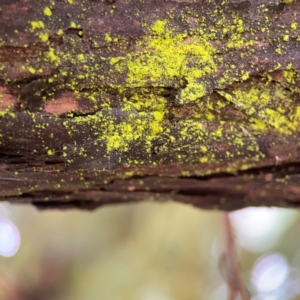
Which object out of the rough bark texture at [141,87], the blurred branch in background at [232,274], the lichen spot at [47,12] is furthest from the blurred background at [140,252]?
the lichen spot at [47,12]

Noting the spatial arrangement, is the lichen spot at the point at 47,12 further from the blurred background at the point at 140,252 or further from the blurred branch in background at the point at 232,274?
the blurred background at the point at 140,252

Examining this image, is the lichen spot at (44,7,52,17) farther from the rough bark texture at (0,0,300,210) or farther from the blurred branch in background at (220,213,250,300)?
the blurred branch in background at (220,213,250,300)

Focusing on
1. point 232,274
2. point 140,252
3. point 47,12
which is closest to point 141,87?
point 47,12

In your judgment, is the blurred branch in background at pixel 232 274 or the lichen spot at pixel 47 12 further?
the blurred branch in background at pixel 232 274

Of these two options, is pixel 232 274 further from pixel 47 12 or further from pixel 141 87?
pixel 47 12

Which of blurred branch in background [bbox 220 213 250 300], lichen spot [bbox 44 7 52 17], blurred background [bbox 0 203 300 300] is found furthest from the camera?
blurred background [bbox 0 203 300 300]

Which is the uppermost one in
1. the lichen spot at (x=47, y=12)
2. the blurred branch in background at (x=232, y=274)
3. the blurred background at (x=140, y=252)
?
the blurred background at (x=140, y=252)

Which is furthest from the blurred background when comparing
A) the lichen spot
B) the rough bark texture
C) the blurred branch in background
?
the lichen spot
